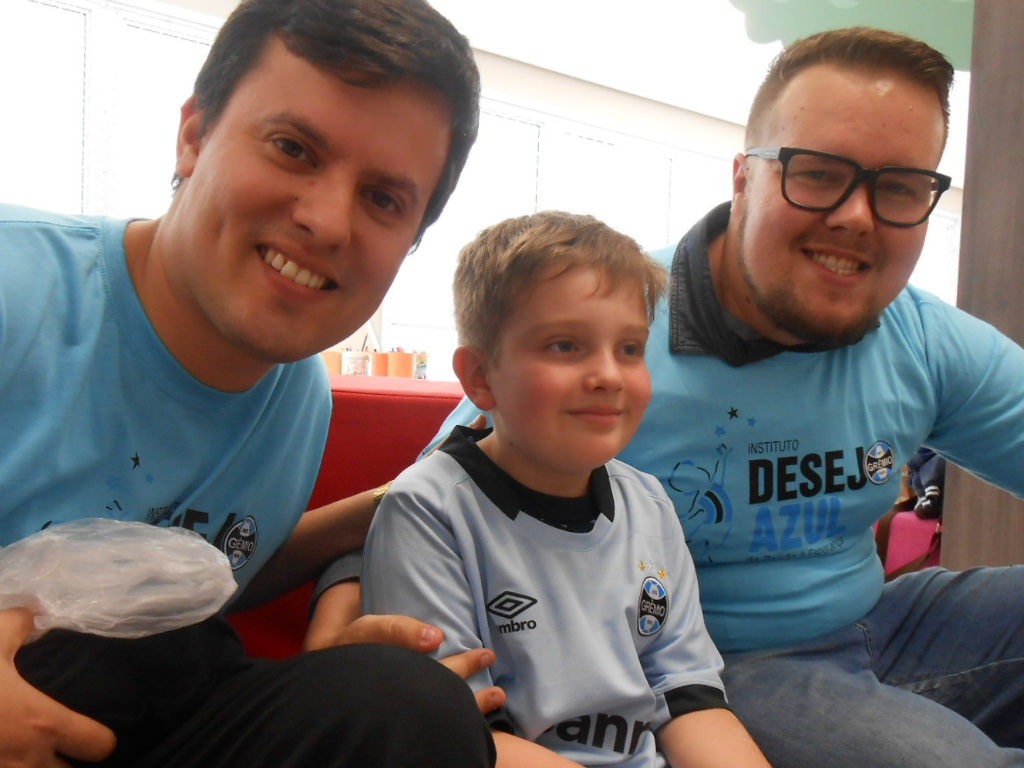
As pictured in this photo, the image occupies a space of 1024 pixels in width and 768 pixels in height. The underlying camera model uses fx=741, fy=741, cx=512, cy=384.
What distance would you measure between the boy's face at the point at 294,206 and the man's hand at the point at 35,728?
1.36ft

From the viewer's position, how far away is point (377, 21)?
858 millimetres

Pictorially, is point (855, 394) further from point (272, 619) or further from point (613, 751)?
point (272, 619)

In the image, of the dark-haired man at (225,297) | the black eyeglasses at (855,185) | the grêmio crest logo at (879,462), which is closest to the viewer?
the dark-haired man at (225,297)

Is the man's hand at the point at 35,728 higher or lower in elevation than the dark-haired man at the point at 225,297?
lower

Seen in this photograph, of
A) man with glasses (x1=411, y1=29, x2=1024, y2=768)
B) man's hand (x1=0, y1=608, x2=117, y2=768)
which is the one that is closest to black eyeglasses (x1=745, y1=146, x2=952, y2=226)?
man with glasses (x1=411, y1=29, x2=1024, y2=768)

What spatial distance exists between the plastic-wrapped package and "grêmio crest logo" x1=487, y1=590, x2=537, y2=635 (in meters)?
0.33

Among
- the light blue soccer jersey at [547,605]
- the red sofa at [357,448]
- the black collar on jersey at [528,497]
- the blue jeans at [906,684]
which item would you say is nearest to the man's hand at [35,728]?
the light blue soccer jersey at [547,605]

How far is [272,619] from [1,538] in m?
0.60

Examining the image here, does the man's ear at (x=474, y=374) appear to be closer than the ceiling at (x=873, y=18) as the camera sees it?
Yes

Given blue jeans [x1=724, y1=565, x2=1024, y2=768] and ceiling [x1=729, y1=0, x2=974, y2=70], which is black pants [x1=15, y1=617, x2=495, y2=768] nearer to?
blue jeans [x1=724, y1=565, x2=1024, y2=768]

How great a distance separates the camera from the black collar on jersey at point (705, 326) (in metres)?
1.23

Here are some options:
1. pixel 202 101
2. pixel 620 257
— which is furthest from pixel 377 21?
pixel 620 257

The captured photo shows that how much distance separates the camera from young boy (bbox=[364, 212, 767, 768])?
0.90 m

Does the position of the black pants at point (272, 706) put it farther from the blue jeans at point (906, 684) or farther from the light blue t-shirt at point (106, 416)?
the blue jeans at point (906, 684)
